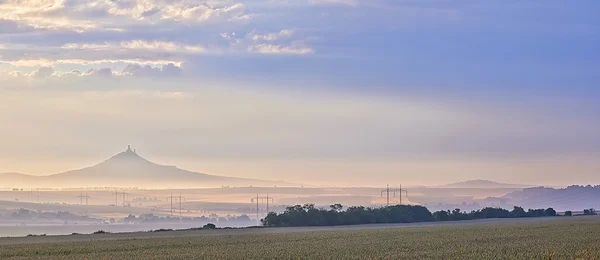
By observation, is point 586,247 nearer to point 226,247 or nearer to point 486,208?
point 226,247

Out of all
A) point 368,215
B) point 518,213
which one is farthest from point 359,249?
point 518,213

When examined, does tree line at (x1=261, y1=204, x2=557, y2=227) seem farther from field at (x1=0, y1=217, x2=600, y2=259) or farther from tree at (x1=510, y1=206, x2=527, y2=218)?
field at (x1=0, y1=217, x2=600, y2=259)

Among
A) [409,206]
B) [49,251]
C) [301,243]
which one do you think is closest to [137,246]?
[49,251]

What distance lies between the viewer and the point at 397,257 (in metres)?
52.3

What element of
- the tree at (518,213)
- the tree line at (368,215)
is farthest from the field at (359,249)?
the tree at (518,213)

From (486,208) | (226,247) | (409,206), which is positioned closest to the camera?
(226,247)

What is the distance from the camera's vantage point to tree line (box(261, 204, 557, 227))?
136 meters

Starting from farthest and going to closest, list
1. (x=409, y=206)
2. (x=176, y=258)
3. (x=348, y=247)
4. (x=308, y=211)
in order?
(x=409, y=206), (x=308, y=211), (x=348, y=247), (x=176, y=258)

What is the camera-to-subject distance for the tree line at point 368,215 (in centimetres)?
13625

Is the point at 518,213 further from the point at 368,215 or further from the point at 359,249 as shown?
the point at 359,249

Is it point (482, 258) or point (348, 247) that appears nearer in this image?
point (482, 258)

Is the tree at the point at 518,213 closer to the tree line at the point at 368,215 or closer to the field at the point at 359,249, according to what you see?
the tree line at the point at 368,215

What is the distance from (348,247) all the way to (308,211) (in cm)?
7598

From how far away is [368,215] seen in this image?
14438 cm
